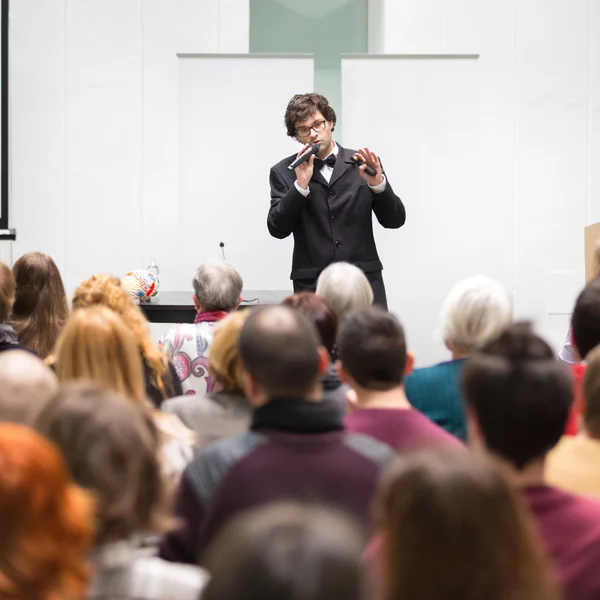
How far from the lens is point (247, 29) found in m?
6.00

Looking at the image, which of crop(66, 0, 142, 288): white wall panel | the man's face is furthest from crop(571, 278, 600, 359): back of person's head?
crop(66, 0, 142, 288): white wall panel

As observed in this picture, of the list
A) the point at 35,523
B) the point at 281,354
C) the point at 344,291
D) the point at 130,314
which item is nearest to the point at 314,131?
the point at 344,291

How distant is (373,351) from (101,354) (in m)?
0.55

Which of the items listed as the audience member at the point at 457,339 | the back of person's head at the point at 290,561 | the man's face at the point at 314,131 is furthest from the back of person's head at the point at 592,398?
the man's face at the point at 314,131

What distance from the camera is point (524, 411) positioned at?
1.36m

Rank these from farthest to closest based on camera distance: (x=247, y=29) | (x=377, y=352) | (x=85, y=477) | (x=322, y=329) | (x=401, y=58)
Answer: (x=247, y=29) → (x=401, y=58) → (x=322, y=329) → (x=377, y=352) → (x=85, y=477)

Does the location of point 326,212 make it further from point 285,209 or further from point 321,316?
point 321,316

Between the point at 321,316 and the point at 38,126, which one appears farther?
the point at 38,126

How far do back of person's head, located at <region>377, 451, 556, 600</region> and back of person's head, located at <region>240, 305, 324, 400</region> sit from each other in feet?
2.39

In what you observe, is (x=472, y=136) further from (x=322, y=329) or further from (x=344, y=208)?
(x=322, y=329)

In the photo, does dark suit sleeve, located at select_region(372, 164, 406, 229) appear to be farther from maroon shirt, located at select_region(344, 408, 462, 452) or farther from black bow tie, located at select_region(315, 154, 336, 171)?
maroon shirt, located at select_region(344, 408, 462, 452)

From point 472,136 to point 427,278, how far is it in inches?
34.8

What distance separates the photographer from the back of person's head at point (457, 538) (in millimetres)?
809

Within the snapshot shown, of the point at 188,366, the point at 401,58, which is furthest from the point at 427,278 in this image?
the point at 188,366
